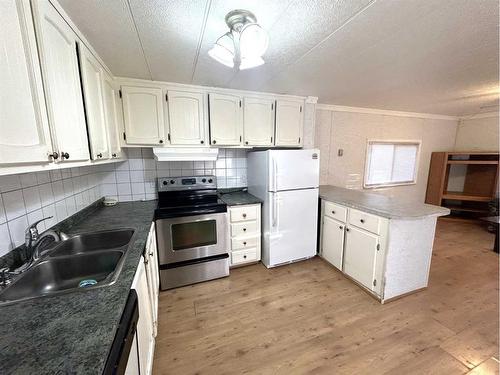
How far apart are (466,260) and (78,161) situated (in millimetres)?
4408

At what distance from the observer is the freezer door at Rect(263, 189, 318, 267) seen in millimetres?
2502

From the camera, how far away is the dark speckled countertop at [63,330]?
57 cm

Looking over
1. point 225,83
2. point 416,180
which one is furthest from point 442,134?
point 225,83

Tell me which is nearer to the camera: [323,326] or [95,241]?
[95,241]

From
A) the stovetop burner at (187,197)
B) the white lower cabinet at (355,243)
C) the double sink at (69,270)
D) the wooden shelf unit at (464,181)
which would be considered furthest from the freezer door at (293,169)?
the wooden shelf unit at (464,181)

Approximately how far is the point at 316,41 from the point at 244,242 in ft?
6.98

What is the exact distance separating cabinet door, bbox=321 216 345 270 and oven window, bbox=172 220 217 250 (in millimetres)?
1446


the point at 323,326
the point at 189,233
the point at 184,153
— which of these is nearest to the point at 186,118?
the point at 184,153

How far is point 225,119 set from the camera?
2.46 meters

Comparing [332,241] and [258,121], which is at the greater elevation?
[258,121]

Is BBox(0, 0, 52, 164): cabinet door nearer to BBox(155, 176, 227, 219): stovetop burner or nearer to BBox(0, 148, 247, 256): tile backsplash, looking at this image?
BBox(0, 148, 247, 256): tile backsplash

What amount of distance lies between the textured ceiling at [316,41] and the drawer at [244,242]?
181 cm

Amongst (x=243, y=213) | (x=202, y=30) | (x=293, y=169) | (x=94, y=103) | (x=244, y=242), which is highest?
(x=202, y=30)

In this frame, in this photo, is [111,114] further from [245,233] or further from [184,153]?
[245,233]
